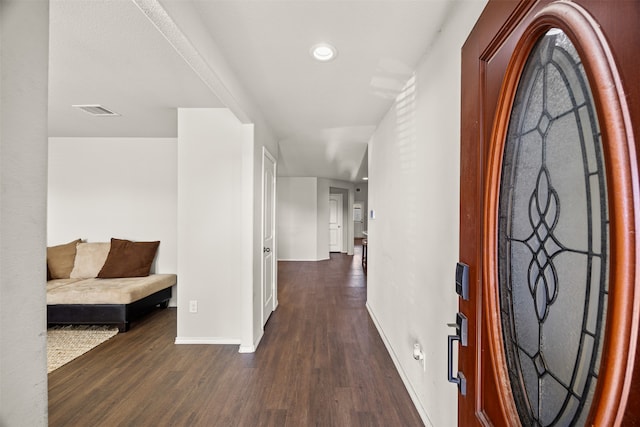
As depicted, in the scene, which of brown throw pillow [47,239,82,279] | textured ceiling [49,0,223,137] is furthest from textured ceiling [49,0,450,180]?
brown throw pillow [47,239,82,279]

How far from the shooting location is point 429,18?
1536mm

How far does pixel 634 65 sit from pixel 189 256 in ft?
10.5

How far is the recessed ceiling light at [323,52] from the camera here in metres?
1.80

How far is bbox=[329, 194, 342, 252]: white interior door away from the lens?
9469mm

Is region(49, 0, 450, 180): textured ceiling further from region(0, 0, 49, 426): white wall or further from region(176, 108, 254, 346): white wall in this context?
A: region(0, 0, 49, 426): white wall

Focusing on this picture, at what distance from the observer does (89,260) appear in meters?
3.76

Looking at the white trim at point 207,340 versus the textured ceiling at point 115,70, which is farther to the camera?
the white trim at point 207,340

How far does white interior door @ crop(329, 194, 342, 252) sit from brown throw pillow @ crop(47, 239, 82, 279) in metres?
6.78

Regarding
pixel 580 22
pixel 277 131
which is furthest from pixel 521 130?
pixel 277 131

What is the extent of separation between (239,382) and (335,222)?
7456 mm

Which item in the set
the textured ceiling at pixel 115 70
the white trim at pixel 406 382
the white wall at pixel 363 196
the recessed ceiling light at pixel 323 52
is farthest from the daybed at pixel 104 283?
the white wall at pixel 363 196

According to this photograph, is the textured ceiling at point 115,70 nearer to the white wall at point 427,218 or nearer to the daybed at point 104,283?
the daybed at point 104,283

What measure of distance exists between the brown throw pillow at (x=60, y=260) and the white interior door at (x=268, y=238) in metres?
2.64

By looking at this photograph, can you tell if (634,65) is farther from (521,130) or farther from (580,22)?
(521,130)
